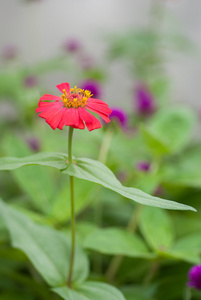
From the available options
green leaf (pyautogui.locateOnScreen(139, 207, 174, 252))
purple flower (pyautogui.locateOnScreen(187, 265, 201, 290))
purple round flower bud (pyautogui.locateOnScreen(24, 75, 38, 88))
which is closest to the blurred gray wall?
purple round flower bud (pyautogui.locateOnScreen(24, 75, 38, 88))

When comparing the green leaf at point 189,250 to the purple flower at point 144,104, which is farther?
the purple flower at point 144,104

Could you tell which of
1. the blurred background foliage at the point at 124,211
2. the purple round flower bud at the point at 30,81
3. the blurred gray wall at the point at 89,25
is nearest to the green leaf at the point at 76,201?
the blurred background foliage at the point at 124,211

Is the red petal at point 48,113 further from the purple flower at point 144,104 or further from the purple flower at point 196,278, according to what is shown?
the purple flower at point 144,104

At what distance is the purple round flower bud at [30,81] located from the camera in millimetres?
969

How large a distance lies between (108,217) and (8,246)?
0.63 ft

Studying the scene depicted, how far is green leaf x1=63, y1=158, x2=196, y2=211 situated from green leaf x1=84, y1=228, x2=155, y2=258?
0.12 meters

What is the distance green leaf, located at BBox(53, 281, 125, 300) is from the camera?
0.35 metres

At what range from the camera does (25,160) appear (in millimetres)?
337

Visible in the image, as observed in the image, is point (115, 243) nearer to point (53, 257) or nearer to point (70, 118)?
point (53, 257)

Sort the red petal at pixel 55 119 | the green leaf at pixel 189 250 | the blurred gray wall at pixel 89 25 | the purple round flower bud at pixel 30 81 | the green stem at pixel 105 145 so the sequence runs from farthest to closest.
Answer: the blurred gray wall at pixel 89 25 < the purple round flower bud at pixel 30 81 < the green stem at pixel 105 145 < the green leaf at pixel 189 250 < the red petal at pixel 55 119

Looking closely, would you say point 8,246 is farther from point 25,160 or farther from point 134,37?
point 134,37

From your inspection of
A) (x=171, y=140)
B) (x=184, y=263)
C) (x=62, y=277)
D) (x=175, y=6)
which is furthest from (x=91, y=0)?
(x=62, y=277)

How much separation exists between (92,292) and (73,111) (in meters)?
0.17

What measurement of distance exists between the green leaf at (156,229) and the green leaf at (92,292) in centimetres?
10
